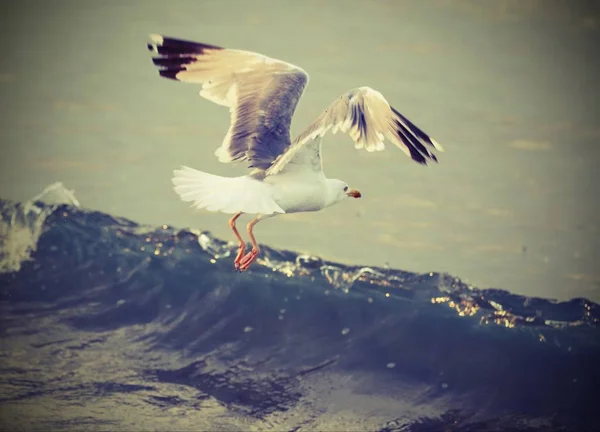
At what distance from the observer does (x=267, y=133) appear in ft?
10.9

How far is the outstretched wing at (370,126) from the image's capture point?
2.71 metres

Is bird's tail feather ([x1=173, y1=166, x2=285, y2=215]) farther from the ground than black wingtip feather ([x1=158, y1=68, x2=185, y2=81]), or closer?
closer

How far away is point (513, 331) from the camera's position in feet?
20.0

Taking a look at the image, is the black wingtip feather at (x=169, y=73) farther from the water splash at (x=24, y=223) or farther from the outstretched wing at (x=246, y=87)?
the water splash at (x=24, y=223)

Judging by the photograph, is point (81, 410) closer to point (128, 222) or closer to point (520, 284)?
point (128, 222)

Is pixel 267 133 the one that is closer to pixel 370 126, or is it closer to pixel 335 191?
pixel 335 191

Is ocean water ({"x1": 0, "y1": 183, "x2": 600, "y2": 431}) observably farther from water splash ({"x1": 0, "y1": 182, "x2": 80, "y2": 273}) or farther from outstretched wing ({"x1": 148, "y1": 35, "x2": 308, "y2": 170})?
outstretched wing ({"x1": 148, "y1": 35, "x2": 308, "y2": 170})

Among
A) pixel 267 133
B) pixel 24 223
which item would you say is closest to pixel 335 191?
pixel 267 133

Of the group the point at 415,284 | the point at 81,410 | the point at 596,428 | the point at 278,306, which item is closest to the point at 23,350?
the point at 81,410

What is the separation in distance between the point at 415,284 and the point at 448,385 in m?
0.79

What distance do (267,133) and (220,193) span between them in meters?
0.67

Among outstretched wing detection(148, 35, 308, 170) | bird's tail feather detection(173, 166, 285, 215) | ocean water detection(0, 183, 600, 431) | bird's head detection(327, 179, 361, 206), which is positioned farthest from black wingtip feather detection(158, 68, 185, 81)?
ocean water detection(0, 183, 600, 431)

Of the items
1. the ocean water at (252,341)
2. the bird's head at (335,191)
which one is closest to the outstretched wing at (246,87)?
the bird's head at (335,191)

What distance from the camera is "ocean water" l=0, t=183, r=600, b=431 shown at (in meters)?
5.24
